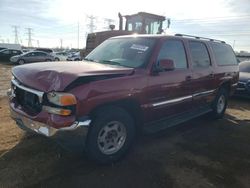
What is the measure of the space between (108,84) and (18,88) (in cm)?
136

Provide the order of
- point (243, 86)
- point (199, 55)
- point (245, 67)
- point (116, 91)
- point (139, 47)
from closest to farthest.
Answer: point (116, 91)
point (139, 47)
point (199, 55)
point (243, 86)
point (245, 67)

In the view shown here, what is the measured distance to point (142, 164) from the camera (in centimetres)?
358

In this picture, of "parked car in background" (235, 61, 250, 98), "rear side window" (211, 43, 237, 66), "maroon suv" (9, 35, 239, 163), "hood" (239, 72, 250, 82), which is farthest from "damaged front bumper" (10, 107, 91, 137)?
"hood" (239, 72, 250, 82)

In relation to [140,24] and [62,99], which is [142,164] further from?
[140,24]

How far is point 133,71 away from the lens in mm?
3562

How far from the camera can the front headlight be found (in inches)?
111

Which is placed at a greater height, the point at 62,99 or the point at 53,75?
the point at 53,75

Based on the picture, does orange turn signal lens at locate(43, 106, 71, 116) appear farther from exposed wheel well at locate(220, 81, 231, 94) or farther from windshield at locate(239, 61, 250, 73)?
windshield at locate(239, 61, 250, 73)

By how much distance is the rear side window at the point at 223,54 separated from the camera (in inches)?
229

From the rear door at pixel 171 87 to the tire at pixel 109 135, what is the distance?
500mm

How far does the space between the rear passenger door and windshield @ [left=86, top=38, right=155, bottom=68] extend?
1.24 meters

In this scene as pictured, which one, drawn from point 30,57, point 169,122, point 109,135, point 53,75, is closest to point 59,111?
point 53,75

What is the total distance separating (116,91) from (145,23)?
32.9 feet

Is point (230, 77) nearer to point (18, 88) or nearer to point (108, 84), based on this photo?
point (108, 84)
